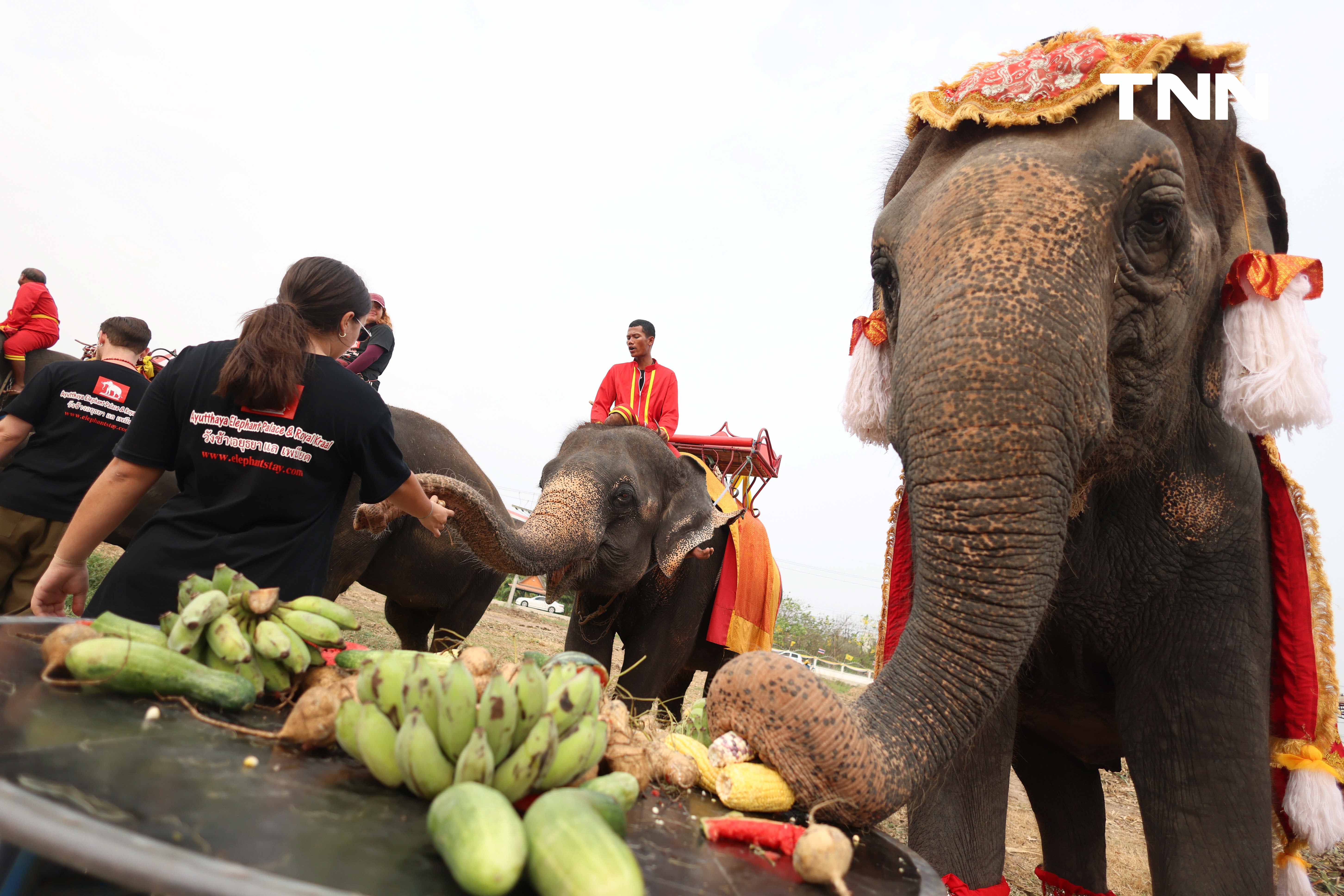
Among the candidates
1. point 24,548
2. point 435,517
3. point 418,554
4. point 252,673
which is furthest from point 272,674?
point 418,554

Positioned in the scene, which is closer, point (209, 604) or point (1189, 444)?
point (209, 604)

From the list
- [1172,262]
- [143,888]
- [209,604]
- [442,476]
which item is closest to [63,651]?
[209,604]

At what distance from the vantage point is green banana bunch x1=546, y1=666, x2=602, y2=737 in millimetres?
1360

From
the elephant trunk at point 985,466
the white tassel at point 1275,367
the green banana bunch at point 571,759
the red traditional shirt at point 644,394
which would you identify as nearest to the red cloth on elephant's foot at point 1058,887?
the elephant trunk at point 985,466

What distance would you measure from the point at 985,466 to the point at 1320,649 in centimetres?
152

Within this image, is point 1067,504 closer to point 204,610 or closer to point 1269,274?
point 1269,274

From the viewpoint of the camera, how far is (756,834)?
1439 millimetres

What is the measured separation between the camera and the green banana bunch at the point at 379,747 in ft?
3.96

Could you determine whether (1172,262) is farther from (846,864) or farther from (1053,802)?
(1053,802)

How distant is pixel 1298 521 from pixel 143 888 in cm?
314

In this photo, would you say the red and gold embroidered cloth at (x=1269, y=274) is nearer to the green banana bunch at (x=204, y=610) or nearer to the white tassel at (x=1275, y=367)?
the white tassel at (x=1275, y=367)

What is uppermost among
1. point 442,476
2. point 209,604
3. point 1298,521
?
point 1298,521

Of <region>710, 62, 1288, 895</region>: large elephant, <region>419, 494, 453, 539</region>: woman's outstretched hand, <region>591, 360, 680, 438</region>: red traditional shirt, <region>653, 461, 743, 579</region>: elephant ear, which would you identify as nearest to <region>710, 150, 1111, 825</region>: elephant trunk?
<region>710, 62, 1288, 895</region>: large elephant

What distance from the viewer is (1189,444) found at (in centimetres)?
266
